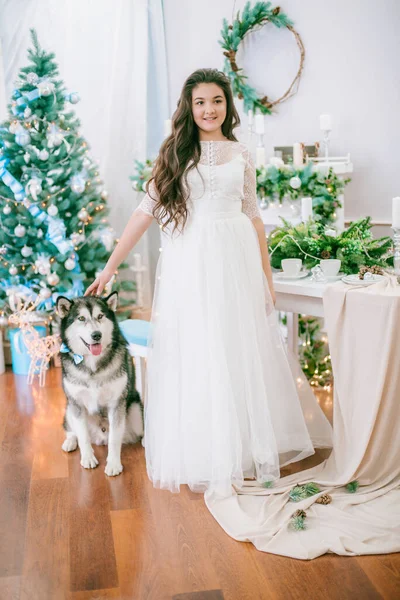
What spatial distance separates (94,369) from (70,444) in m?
0.53

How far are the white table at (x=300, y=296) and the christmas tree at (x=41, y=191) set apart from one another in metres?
1.81

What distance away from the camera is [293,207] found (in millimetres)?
4676

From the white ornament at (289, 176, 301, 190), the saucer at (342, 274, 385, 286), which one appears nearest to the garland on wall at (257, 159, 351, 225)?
the white ornament at (289, 176, 301, 190)

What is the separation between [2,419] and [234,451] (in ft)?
5.54

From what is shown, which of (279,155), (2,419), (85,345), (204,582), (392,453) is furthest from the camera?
(279,155)

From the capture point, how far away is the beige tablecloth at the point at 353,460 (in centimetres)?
239

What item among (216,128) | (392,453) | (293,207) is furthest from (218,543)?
(293,207)

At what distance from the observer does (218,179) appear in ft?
8.90

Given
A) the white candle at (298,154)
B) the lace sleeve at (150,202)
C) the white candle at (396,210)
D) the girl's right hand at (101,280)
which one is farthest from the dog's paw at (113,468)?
the white candle at (298,154)

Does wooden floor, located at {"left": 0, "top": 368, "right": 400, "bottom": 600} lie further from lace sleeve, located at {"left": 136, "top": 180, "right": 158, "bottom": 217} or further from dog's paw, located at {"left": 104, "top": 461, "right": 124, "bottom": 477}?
lace sleeve, located at {"left": 136, "top": 180, "right": 158, "bottom": 217}

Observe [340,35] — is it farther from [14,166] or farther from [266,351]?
[266,351]

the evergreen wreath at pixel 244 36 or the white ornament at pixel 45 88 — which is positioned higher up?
the evergreen wreath at pixel 244 36

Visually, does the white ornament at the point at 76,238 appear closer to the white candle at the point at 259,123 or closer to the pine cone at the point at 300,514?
the white candle at the point at 259,123

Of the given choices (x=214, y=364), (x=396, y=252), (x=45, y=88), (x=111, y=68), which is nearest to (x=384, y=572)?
(x=214, y=364)
